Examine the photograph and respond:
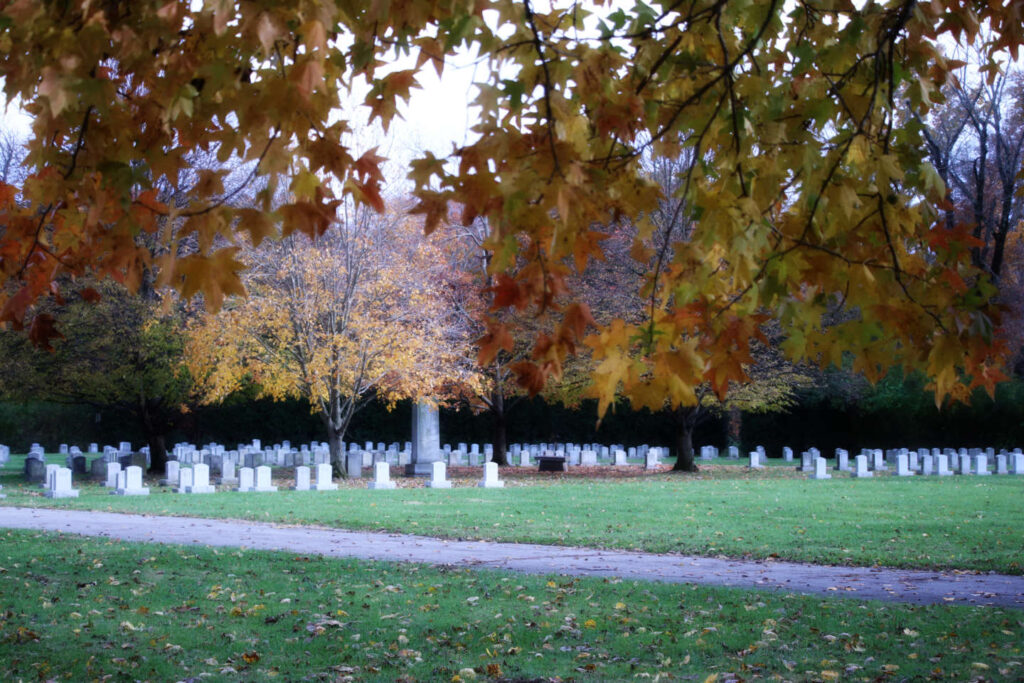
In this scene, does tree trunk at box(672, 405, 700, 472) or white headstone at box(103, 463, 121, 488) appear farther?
tree trunk at box(672, 405, 700, 472)

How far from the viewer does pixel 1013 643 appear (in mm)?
7133

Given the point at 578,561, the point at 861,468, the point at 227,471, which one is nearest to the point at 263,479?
the point at 227,471

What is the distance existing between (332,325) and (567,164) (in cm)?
2238

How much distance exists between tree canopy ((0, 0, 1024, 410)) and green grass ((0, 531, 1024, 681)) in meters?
3.21

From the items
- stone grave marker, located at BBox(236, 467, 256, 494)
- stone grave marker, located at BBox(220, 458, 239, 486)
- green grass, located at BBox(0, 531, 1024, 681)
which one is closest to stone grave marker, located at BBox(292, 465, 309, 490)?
stone grave marker, located at BBox(236, 467, 256, 494)

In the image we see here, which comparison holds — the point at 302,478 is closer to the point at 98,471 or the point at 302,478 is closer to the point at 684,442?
the point at 98,471

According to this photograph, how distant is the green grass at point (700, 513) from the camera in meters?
12.5

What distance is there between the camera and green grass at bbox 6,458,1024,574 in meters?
12.5

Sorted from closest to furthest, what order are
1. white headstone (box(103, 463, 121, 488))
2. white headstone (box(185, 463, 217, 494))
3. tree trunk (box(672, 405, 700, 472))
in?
white headstone (box(185, 463, 217, 494)) → white headstone (box(103, 463, 121, 488)) → tree trunk (box(672, 405, 700, 472))

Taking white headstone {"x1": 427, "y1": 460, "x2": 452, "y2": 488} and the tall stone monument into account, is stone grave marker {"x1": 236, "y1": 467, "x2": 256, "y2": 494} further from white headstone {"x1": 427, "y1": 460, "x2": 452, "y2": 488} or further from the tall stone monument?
the tall stone monument

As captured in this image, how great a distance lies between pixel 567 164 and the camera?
3.52m

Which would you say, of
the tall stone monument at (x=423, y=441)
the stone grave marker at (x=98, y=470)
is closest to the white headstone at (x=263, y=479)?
the tall stone monument at (x=423, y=441)

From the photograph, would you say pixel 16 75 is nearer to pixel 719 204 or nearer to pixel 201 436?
pixel 719 204

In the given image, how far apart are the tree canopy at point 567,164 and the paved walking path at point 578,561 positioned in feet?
19.6
